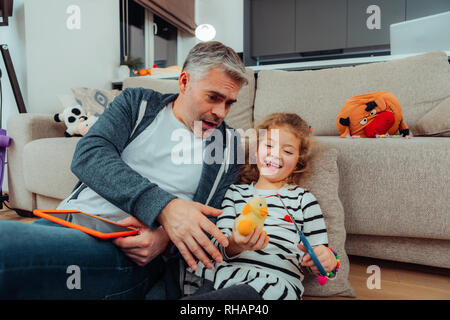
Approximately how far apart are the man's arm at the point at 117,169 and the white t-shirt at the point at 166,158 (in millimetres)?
47

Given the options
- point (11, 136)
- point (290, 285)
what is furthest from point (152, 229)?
point (11, 136)

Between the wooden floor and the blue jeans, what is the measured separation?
22.5 inches

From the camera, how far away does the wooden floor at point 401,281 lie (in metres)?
0.89

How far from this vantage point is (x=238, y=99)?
1801 millimetres

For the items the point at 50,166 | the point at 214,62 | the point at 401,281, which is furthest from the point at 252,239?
the point at 50,166

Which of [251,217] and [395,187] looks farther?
[395,187]

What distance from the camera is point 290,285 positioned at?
0.67 m

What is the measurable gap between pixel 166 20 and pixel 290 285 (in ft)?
13.4

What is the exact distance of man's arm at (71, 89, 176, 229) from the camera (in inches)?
22.5

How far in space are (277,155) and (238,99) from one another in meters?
1.03

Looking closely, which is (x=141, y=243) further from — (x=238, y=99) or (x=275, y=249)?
(x=238, y=99)

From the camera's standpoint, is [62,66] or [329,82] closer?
[329,82]

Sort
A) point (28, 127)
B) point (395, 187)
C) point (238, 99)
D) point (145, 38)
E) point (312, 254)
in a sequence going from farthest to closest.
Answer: point (145, 38)
point (238, 99)
point (28, 127)
point (395, 187)
point (312, 254)

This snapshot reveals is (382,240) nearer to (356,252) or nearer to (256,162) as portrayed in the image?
(356,252)
